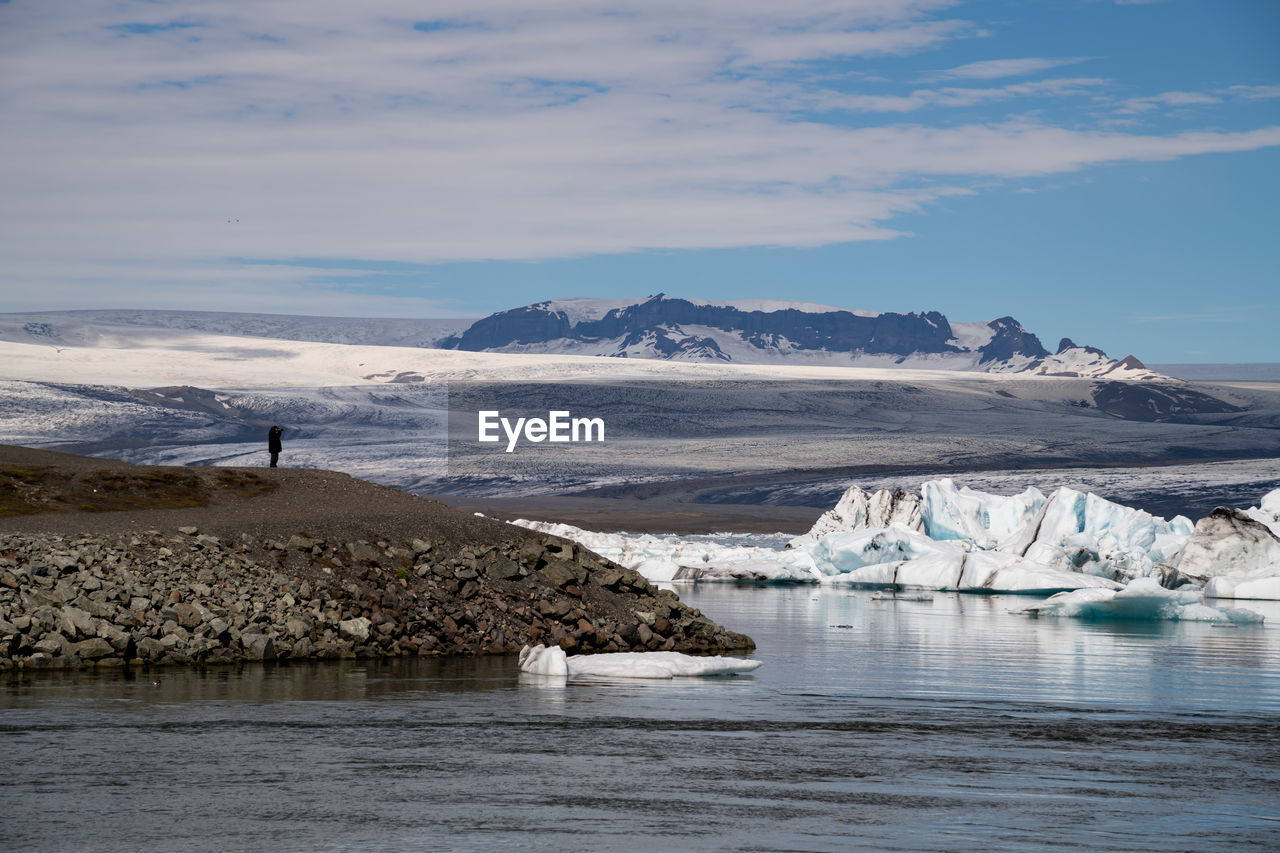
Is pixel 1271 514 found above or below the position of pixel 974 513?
above

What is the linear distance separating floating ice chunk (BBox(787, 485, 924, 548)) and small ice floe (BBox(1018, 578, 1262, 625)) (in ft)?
86.6

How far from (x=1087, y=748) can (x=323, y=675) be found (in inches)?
469

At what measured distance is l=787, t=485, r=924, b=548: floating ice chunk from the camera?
68438 millimetres

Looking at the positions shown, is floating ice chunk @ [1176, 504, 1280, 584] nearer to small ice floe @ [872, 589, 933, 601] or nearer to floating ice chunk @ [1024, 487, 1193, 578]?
floating ice chunk @ [1024, 487, 1193, 578]

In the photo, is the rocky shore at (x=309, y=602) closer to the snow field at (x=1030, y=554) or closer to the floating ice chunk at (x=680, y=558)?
the snow field at (x=1030, y=554)

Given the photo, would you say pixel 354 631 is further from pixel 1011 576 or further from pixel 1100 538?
pixel 1100 538

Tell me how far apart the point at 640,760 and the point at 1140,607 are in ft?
95.9

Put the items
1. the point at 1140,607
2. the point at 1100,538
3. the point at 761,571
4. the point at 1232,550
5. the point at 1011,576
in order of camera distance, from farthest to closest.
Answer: the point at 761,571
the point at 1100,538
the point at 1011,576
the point at 1232,550
the point at 1140,607

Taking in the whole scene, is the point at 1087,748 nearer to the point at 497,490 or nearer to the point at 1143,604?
the point at 1143,604

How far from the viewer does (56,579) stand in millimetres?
22656

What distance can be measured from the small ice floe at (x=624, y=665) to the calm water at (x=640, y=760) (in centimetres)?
53

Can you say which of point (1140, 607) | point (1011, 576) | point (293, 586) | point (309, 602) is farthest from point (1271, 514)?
point (293, 586)

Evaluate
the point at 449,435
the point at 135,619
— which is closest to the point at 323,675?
the point at 135,619

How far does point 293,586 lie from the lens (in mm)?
24594
